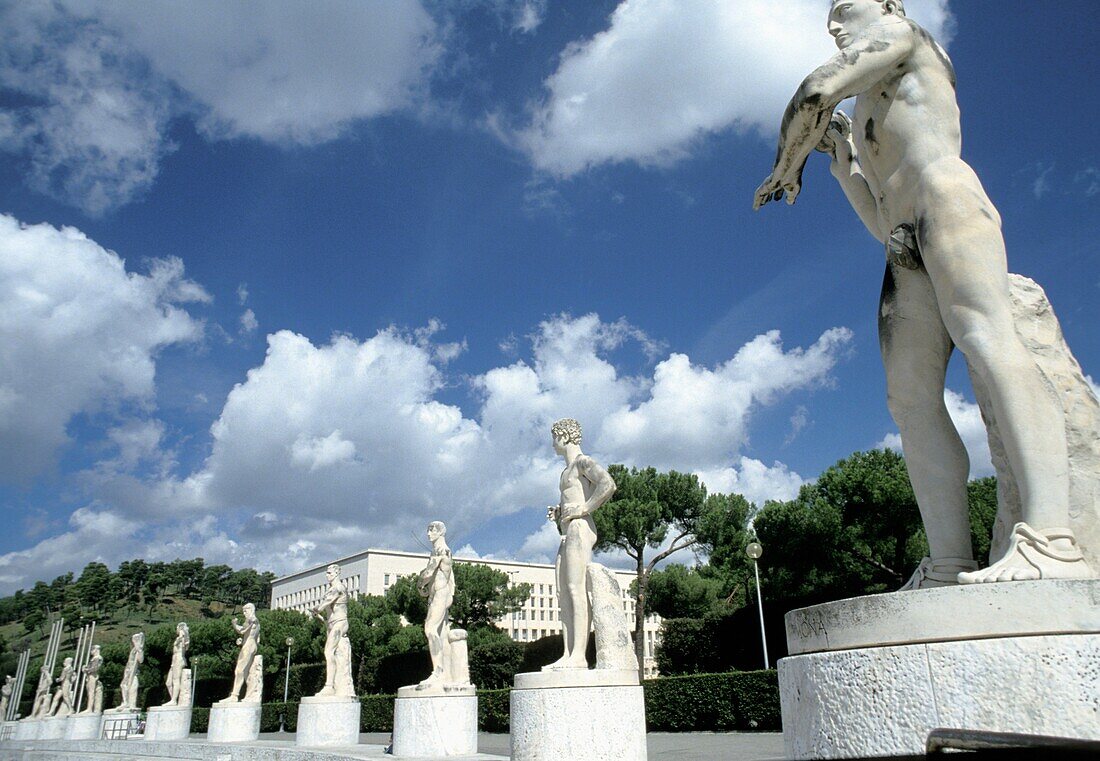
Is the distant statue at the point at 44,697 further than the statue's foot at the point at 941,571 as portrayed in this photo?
Yes

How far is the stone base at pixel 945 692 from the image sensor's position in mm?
1806

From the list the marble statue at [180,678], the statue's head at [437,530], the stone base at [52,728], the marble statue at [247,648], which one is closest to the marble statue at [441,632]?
the statue's head at [437,530]

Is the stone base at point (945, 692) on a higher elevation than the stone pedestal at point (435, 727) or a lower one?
higher

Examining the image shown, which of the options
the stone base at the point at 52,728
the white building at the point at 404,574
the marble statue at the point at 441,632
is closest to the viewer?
the marble statue at the point at 441,632

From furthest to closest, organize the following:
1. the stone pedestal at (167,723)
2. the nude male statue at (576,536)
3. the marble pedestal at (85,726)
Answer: the marble pedestal at (85,726) < the stone pedestal at (167,723) < the nude male statue at (576,536)

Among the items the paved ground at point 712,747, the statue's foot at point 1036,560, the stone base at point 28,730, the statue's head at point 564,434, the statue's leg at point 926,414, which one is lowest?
the stone base at point 28,730

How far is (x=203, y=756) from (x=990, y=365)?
16362mm

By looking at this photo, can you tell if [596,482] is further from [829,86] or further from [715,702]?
[715,702]

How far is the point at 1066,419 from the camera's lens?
2.64 metres

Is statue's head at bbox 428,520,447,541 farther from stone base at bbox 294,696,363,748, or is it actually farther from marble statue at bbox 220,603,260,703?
marble statue at bbox 220,603,260,703

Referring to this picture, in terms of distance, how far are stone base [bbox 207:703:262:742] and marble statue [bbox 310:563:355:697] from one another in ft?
10.6

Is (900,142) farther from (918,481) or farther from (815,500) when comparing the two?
(815,500)

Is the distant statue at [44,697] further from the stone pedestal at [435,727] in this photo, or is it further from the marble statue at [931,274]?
the marble statue at [931,274]

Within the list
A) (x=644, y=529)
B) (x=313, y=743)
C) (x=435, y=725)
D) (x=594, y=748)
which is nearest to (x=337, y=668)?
(x=313, y=743)
